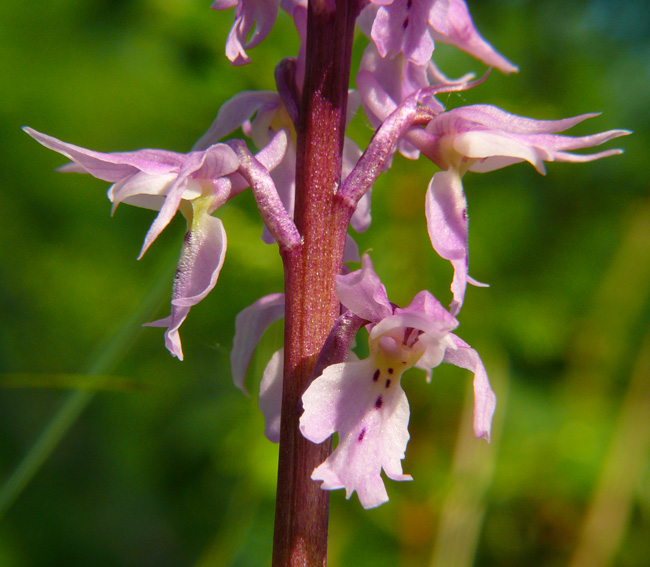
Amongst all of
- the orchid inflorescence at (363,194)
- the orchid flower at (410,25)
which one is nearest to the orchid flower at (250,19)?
the orchid inflorescence at (363,194)

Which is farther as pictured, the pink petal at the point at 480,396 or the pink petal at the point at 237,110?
the pink petal at the point at 237,110

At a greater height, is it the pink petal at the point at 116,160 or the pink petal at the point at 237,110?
the pink petal at the point at 237,110

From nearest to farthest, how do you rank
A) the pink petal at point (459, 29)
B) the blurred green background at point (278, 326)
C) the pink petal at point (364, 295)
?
the pink petal at point (364, 295) < the pink petal at point (459, 29) < the blurred green background at point (278, 326)

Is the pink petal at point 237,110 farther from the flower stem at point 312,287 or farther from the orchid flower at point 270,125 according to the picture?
the flower stem at point 312,287

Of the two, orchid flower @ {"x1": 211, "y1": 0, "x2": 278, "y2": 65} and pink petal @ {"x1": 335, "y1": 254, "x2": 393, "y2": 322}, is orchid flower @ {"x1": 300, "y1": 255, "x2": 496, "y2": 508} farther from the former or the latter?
orchid flower @ {"x1": 211, "y1": 0, "x2": 278, "y2": 65}

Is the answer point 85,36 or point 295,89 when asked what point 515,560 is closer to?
point 295,89
